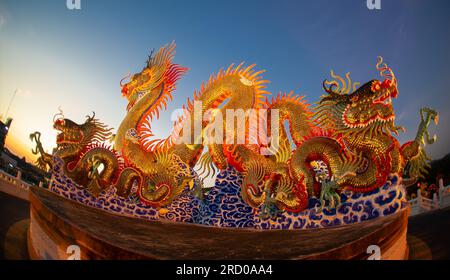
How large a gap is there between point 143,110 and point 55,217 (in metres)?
2.56

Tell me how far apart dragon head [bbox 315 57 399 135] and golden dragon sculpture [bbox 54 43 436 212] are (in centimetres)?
1

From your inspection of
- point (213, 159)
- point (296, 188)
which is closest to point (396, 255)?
→ point (296, 188)

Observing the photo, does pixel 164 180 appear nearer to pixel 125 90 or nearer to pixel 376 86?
pixel 125 90

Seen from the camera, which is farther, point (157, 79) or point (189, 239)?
point (157, 79)

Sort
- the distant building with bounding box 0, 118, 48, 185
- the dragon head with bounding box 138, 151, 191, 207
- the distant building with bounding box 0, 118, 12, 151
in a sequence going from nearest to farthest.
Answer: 1. the dragon head with bounding box 138, 151, 191, 207
2. the distant building with bounding box 0, 118, 12, 151
3. the distant building with bounding box 0, 118, 48, 185

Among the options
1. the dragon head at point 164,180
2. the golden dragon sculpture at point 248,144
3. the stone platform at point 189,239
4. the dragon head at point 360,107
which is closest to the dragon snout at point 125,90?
the golden dragon sculpture at point 248,144

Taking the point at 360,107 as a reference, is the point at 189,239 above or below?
below

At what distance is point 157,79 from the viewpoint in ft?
22.2

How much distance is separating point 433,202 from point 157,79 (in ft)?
15.3

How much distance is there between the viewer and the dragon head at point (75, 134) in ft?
20.9

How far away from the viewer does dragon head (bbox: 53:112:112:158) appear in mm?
6355

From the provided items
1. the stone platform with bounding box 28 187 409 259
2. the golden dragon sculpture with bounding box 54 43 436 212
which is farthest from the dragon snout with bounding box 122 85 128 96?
the stone platform with bounding box 28 187 409 259

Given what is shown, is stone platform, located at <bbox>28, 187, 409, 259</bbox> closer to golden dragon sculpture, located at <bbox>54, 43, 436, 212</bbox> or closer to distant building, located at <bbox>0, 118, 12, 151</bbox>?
golden dragon sculpture, located at <bbox>54, 43, 436, 212</bbox>

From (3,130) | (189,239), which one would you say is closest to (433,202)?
(189,239)
